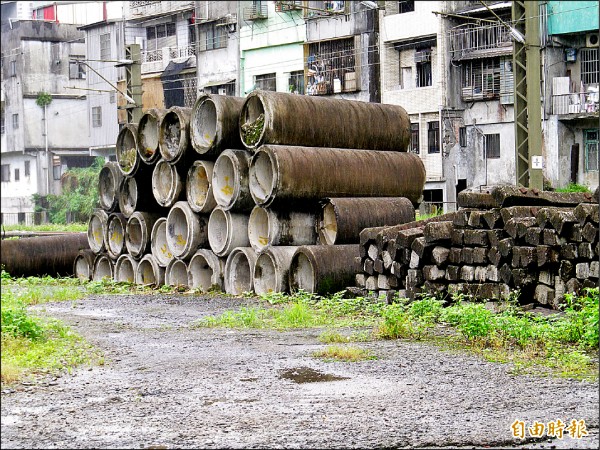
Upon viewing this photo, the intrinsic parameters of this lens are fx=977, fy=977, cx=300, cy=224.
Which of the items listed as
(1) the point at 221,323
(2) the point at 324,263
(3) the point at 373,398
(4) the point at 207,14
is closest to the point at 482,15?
(4) the point at 207,14

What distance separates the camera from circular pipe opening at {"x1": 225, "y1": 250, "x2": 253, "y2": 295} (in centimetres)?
1665

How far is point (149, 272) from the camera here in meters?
18.9

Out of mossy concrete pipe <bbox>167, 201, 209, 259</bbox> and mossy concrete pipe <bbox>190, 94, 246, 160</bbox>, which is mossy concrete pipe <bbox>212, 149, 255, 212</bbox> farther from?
mossy concrete pipe <bbox>167, 201, 209, 259</bbox>

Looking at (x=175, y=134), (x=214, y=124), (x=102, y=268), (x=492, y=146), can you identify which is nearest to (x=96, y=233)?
(x=102, y=268)

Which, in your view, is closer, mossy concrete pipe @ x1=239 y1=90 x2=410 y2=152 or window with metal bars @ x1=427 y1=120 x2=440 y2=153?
mossy concrete pipe @ x1=239 y1=90 x2=410 y2=152

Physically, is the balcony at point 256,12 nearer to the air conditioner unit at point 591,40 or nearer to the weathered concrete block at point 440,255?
the air conditioner unit at point 591,40

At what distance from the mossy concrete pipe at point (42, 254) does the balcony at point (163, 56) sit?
26.8m

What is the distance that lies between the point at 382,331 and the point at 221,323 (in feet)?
7.62

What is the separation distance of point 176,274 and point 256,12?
27.6 meters

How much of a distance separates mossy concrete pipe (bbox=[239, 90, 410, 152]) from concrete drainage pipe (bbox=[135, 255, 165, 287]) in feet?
11.2

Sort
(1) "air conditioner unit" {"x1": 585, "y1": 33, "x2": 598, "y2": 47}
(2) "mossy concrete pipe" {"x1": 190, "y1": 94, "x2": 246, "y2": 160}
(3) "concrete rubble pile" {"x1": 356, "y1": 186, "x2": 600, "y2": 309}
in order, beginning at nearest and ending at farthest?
(3) "concrete rubble pile" {"x1": 356, "y1": 186, "x2": 600, "y2": 309} → (2) "mossy concrete pipe" {"x1": 190, "y1": 94, "x2": 246, "y2": 160} → (1) "air conditioner unit" {"x1": 585, "y1": 33, "x2": 598, "y2": 47}

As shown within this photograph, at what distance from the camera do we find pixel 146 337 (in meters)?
11.0

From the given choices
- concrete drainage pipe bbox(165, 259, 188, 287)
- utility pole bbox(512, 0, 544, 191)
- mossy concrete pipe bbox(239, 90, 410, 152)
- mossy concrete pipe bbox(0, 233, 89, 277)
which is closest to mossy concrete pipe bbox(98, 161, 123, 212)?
mossy concrete pipe bbox(0, 233, 89, 277)

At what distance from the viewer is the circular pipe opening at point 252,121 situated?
16114mm
